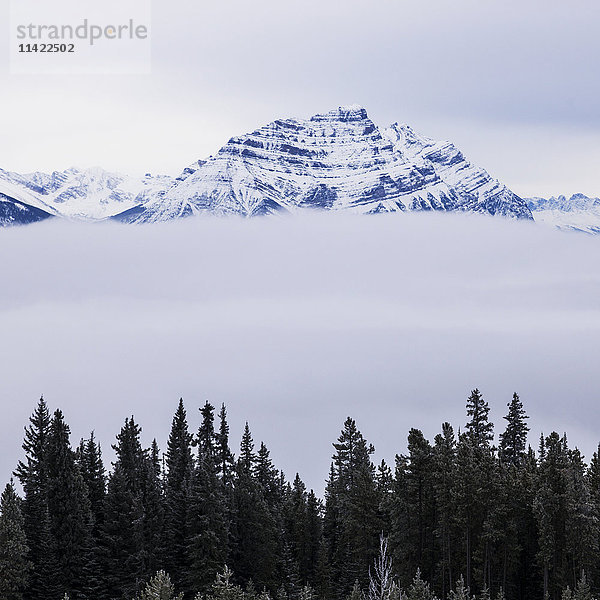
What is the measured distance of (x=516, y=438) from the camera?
8906cm

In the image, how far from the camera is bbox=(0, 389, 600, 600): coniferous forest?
63.2 m

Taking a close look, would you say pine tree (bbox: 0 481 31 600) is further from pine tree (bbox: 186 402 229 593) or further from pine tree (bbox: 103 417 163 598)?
pine tree (bbox: 186 402 229 593)

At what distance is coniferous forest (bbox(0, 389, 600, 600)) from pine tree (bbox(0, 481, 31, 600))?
9 centimetres

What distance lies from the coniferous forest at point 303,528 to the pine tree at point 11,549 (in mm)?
89

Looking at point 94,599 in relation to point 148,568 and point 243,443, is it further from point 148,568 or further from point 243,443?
point 243,443

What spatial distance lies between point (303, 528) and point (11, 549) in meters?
28.6

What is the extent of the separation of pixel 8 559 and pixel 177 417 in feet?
102

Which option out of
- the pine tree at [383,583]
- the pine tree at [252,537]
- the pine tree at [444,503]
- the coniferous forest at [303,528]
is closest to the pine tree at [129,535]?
the coniferous forest at [303,528]

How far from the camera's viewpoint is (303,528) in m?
82.1

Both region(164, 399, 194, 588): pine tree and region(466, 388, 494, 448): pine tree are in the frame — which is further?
region(466, 388, 494, 448): pine tree

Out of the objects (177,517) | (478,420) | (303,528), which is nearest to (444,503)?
(303,528)

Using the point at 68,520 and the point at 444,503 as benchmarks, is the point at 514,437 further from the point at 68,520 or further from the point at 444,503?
the point at 68,520

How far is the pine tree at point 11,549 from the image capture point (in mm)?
61906

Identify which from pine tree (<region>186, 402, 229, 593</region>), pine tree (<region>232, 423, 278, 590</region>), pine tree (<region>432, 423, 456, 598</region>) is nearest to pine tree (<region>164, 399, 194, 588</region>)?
pine tree (<region>186, 402, 229, 593</region>)
